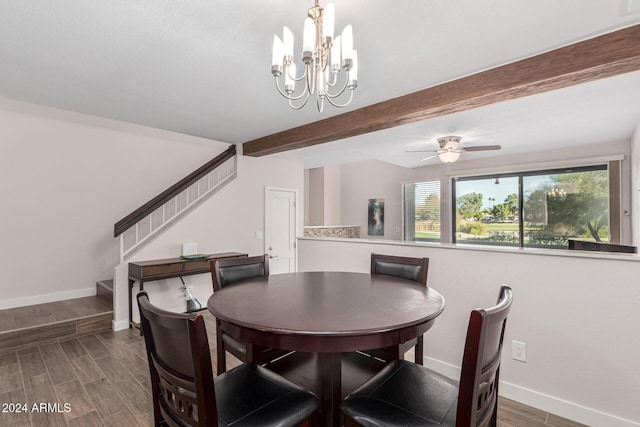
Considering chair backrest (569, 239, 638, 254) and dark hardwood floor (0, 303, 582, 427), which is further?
chair backrest (569, 239, 638, 254)

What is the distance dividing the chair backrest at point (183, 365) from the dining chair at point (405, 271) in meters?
1.27

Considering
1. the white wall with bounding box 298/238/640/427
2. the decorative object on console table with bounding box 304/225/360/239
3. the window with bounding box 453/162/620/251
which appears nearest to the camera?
the white wall with bounding box 298/238/640/427

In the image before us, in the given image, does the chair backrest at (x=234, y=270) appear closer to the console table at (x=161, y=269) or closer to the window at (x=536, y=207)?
the console table at (x=161, y=269)

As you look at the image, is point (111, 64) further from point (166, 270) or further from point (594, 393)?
point (594, 393)

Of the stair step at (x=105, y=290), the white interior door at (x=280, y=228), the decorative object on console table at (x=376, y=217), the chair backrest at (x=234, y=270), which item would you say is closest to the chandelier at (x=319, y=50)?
the chair backrest at (x=234, y=270)

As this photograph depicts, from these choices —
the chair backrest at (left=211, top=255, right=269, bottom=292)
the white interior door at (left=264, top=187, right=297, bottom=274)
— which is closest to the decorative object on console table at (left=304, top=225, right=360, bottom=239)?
the white interior door at (left=264, top=187, right=297, bottom=274)

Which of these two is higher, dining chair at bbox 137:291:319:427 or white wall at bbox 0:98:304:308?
white wall at bbox 0:98:304:308

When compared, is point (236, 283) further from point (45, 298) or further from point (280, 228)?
point (45, 298)

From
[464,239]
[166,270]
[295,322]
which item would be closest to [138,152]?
[166,270]

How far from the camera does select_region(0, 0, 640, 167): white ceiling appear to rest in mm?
1737

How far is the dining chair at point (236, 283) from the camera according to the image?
6.31 feet

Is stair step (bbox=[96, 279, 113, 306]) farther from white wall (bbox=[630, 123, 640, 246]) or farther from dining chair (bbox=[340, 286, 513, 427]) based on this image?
white wall (bbox=[630, 123, 640, 246])

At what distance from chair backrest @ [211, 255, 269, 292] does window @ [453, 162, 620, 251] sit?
18.9ft

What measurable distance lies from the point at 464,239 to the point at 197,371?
699 centimetres
